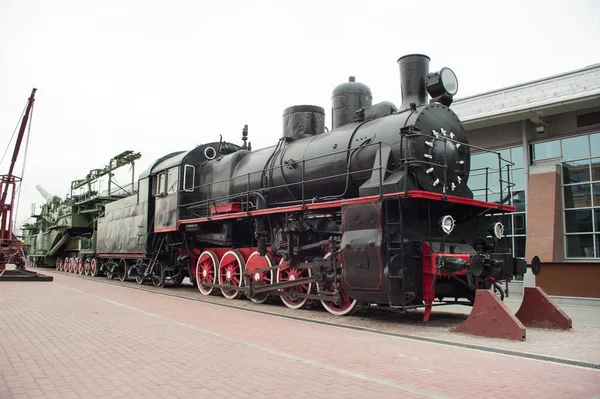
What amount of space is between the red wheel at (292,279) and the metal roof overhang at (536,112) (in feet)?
27.6

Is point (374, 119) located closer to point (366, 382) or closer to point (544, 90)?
point (366, 382)

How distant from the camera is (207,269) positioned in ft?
44.2

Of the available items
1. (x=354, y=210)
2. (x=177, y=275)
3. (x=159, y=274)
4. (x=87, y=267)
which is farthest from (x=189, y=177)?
(x=87, y=267)

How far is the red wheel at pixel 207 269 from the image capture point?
42.9 ft

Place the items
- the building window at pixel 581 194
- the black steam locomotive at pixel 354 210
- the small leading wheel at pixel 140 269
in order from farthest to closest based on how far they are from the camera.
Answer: the small leading wheel at pixel 140 269
the building window at pixel 581 194
the black steam locomotive at pixel 354 210

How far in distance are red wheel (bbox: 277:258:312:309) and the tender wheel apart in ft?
34.7

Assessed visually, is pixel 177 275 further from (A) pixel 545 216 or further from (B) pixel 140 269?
(A) pixel 545 216

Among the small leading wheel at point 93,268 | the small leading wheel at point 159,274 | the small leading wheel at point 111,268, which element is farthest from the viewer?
the small leading wheel at point 93,268

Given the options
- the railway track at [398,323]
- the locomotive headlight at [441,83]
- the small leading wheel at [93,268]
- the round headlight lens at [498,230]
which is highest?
the locomotive headlight at [441,83]

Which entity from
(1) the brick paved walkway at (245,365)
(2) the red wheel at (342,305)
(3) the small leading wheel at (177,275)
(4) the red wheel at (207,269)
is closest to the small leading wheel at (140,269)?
(3) the small leading wheel at (177,275)

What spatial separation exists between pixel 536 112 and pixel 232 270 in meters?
9.93

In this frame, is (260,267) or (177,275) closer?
(260,267)

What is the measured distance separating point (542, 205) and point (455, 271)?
8.07 meters

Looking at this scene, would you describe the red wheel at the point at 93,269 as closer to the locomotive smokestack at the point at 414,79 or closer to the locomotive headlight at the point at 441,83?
the locomotive smokestack at the point at 414,79
